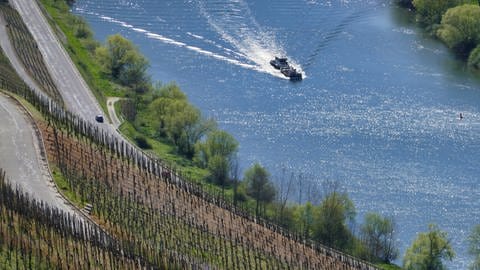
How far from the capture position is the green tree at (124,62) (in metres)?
136

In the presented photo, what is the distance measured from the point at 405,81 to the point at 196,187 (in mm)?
45836

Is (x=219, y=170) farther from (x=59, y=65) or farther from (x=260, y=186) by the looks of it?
(x=59, y=65)

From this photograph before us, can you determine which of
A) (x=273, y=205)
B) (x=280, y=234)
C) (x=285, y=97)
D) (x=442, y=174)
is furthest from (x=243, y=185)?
(x=285, y=97)

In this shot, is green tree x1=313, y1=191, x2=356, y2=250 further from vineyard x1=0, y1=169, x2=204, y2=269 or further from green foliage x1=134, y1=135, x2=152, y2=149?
green foliage x1=134, y1=135, x2=152, y2=149

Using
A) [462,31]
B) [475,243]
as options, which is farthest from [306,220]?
[462,31]

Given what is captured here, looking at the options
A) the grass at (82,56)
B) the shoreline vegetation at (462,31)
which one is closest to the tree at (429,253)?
the grass at (82,56)

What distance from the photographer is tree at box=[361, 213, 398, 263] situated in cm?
9688

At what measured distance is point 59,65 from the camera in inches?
5344

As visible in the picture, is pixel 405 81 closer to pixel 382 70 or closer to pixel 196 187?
pixel 382 70

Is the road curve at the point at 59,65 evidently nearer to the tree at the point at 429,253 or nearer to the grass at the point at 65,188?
the grass at the point at 65,188

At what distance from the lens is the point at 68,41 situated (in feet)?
481

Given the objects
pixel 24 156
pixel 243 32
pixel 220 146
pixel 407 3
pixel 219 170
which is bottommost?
pixel 219 170

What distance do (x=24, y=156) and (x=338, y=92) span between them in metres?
50.0

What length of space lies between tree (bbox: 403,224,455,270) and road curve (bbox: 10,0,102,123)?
4126cm
